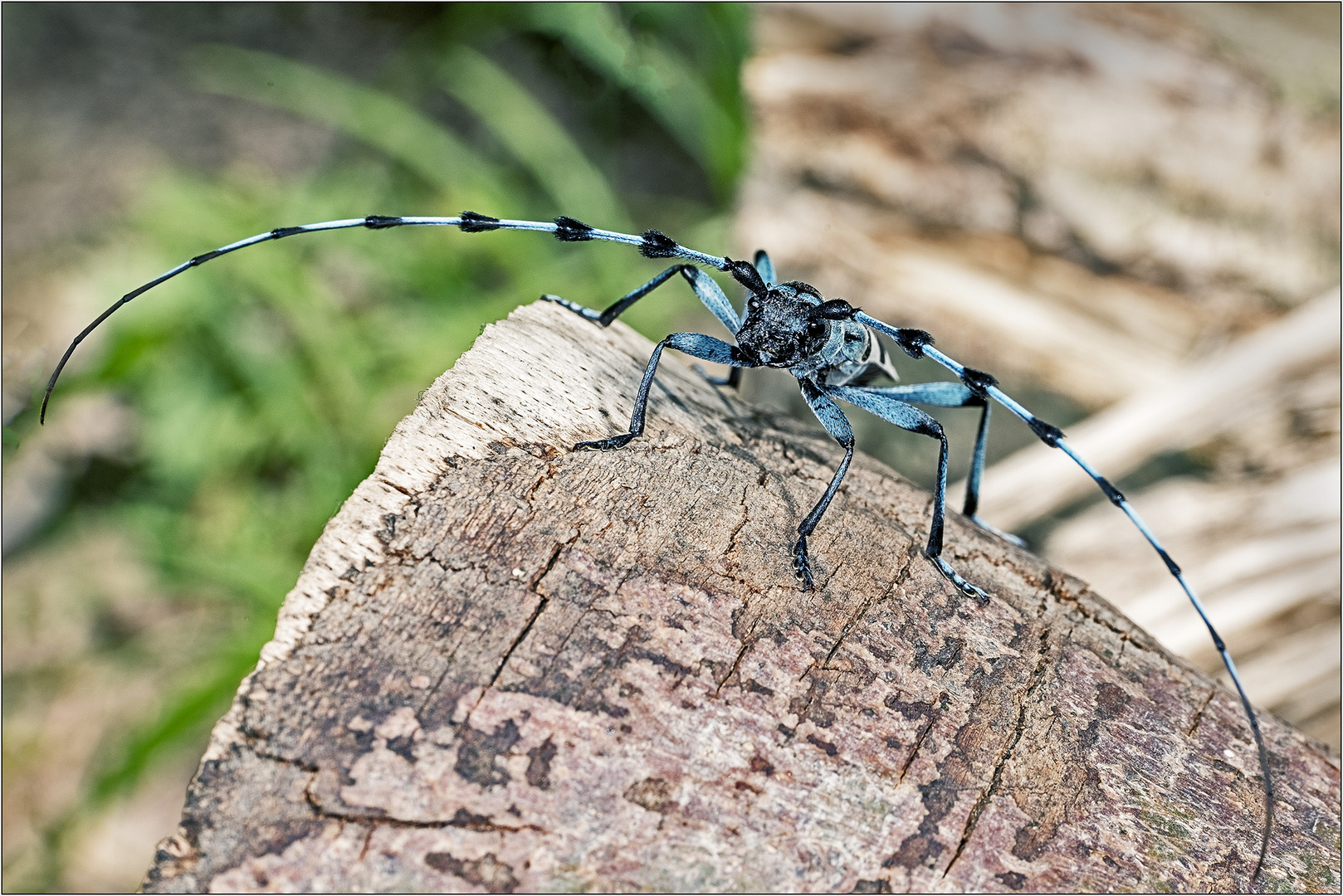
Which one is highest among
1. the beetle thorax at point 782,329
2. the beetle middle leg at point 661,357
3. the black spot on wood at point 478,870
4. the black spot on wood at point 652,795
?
the beetle thorax at point 782,329

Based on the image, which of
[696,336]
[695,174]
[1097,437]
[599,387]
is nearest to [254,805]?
[599,387]

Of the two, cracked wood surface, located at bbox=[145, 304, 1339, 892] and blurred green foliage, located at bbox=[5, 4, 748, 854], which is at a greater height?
blurred green foliage, located at bbox=[5, 4, 748, 854]

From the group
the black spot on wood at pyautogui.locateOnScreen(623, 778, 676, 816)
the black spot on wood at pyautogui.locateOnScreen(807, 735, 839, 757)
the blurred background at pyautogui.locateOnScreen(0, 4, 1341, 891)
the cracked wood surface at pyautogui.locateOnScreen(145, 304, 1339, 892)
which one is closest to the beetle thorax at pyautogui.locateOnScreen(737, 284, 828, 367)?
the cracked wood surface at pyautogui.locateOnScreen(145, 304, 1339, 892)

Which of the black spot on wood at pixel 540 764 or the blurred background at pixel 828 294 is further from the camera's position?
the blurred background at pixel 828 294

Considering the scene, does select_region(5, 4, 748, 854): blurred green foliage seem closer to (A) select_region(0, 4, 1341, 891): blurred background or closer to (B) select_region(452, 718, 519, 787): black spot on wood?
(A) select_region(0, 4, 1341, 891): blurred background

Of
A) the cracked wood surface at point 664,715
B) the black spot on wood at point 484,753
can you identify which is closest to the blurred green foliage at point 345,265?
the cracked wood surface at point 664,715

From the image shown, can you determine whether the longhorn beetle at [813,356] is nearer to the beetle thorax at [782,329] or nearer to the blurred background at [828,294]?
the beetle thorax at [782,329]
